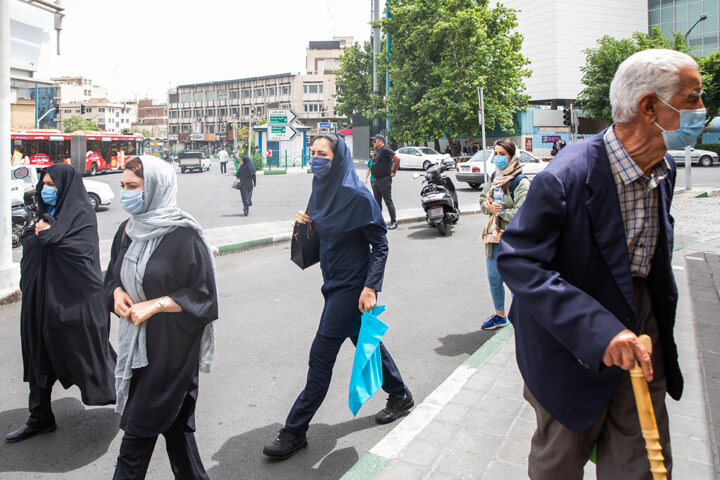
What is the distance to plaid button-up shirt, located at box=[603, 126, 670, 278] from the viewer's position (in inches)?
74.3

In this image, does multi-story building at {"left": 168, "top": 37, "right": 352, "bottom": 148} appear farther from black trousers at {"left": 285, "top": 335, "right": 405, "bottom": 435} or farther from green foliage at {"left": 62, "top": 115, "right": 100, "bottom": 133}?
black trousers at {"left": 285, "top": 335, "right": 405, "bottom": 435}

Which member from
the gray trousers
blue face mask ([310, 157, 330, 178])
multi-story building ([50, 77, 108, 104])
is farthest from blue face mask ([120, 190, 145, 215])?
multi-story building ([50, 77, 108, 104])

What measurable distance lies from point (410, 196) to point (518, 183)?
1413cm

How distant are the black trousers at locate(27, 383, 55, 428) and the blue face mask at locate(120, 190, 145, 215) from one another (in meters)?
1.57

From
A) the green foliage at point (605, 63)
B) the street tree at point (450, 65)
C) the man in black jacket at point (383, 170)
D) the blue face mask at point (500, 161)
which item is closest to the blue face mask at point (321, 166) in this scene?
the blue face mask at point (500, 161)

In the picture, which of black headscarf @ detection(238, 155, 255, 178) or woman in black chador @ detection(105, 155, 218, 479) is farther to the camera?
black headscarf @ detection(238, 155, 255, 178)

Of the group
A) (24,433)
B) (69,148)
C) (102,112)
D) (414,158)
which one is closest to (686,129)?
(24,433)

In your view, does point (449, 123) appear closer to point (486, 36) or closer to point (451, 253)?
point (486, 36)

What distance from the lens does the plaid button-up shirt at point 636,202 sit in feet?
6.19

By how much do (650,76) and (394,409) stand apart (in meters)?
2.74

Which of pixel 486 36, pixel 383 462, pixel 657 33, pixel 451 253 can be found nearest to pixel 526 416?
pixel 383 462

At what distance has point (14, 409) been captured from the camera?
13.4ft

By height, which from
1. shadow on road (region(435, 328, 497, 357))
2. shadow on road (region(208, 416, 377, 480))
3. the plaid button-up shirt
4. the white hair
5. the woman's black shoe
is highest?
the white hair

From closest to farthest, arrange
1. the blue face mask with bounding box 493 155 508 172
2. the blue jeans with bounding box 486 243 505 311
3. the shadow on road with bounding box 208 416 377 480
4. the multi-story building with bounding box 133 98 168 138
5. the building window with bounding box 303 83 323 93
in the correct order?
1. the shadow on road with bounding box 208 416 377 480
2. the blue face mask with bounding box 493 155 508 172
3. the blue jeans with bounding box 486 243 505 311
4. the building window with bounding box 303 83 323 93
5. the multi-story building with bounding box 133 98 168 138
